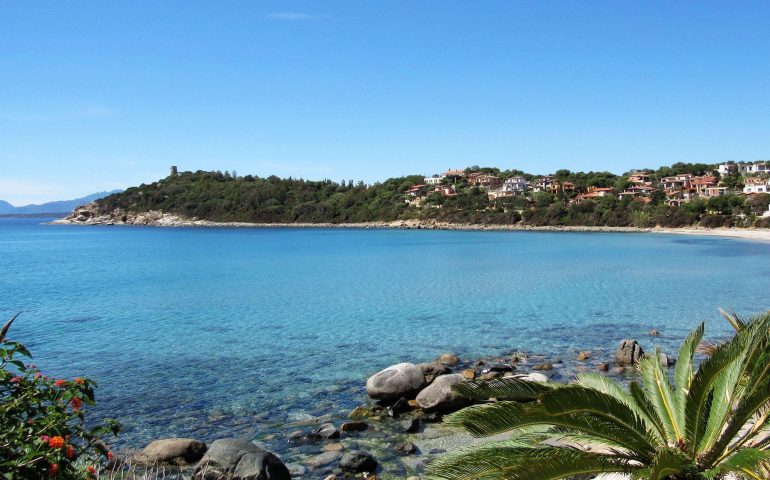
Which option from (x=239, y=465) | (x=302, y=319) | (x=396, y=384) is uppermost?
(x=239, y=465)

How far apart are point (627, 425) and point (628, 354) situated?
11685 millimetres

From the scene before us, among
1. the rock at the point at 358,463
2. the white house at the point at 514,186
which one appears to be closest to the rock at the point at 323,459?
the rock at the point at 358,463

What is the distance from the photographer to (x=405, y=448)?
10016 mm

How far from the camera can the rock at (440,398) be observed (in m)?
11.9

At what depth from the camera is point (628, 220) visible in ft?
351

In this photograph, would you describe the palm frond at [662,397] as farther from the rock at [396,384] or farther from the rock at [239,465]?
the rock at [396,384]

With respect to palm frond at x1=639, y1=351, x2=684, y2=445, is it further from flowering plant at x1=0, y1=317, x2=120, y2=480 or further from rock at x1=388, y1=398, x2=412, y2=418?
rock at x1=388, y1=398, x2=412, y2=418

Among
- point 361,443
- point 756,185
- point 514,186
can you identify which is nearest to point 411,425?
point 361,443

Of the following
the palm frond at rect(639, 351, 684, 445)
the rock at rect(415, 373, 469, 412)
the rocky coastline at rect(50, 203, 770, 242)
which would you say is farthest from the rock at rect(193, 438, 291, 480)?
the rocky coastline at rect(50, 203, 770, 242)

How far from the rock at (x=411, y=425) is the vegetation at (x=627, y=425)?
17.5 feet

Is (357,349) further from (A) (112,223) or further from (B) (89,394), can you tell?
(A) (112,223)

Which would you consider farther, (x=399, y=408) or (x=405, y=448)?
(x=399, y=408)

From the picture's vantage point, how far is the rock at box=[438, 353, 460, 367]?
1600cm

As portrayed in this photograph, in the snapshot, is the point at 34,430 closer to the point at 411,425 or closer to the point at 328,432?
the point at 328,432
